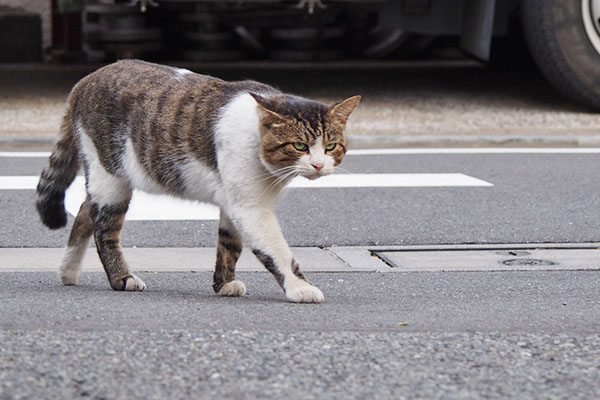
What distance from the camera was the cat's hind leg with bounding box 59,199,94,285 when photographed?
4.74 m

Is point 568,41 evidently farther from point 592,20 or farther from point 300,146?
point 300,146

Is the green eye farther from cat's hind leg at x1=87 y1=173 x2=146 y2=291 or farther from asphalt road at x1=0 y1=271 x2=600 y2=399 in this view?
cat's hind leg at x1=87 y1=173 x2=146 y2=291

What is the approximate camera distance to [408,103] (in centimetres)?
1009

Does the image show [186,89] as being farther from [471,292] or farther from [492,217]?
[492,217]

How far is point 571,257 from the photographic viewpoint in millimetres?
5309

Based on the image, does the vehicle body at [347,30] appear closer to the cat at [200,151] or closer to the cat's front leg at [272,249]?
the cat at [200,151]

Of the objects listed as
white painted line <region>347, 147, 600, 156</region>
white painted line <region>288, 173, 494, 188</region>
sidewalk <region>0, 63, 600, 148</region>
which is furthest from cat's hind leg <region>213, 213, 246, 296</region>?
sidewalk <region>0, 63, 600, 148</region>

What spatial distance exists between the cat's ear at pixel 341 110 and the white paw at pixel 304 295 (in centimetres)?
64

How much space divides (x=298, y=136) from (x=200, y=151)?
0.41m

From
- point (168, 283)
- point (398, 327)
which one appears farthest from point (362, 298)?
point (168, 283)

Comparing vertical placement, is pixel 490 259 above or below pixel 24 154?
above

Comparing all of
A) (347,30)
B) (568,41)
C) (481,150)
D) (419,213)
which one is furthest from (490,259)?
(347,30)

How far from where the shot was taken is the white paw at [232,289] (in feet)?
14.7

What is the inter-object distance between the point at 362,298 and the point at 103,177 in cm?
114
